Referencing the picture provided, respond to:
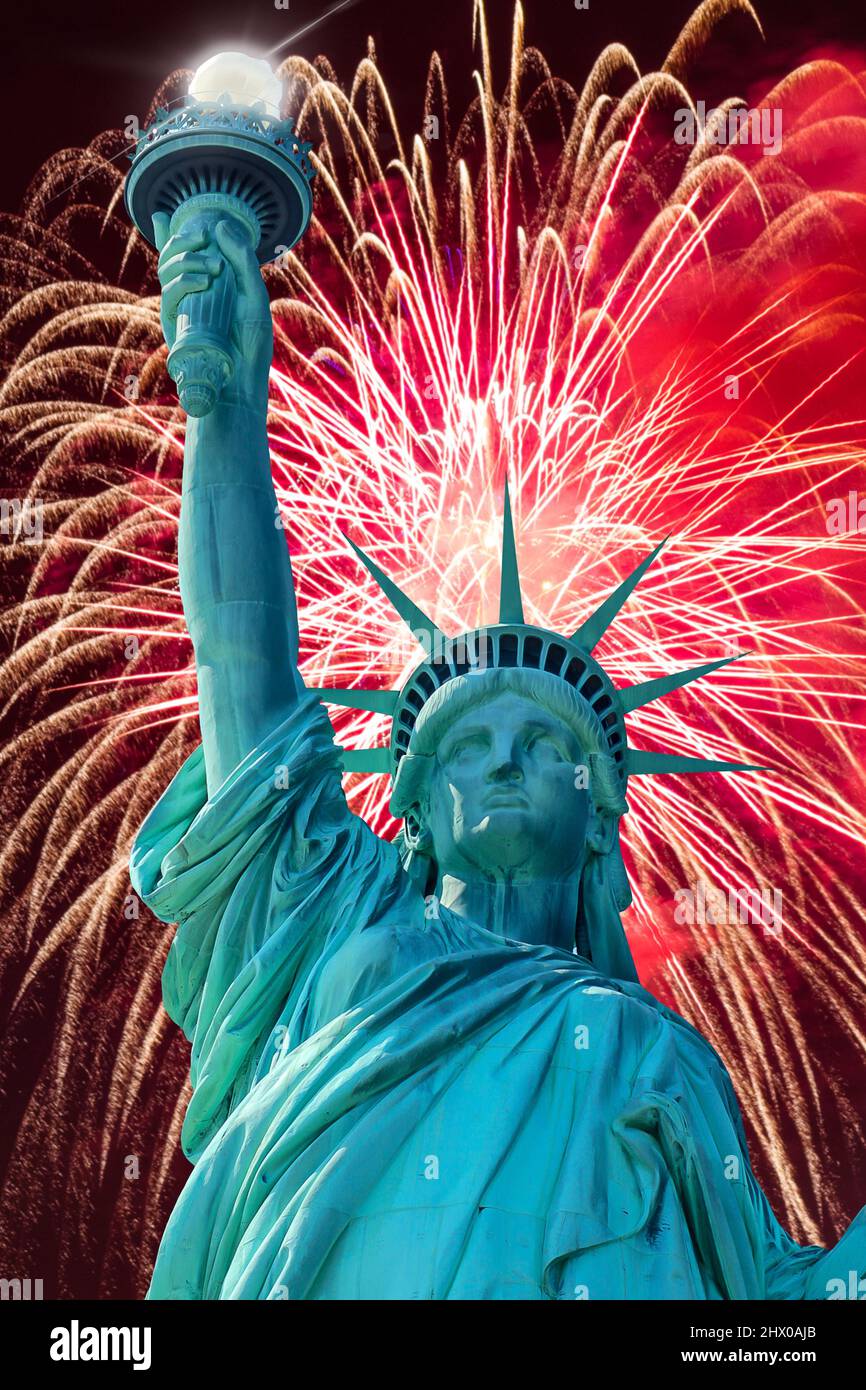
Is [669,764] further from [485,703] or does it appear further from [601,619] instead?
[485,703]

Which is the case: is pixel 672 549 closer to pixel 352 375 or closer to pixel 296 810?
pixel 352 375

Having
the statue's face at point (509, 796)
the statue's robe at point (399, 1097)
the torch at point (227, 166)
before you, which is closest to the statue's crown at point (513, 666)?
the statue's face at point (509, 796)

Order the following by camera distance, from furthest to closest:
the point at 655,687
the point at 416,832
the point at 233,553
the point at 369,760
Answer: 1. the point at 655,687
2. the point at 369,760
3. the point at 416,832
4. the point at 233,553

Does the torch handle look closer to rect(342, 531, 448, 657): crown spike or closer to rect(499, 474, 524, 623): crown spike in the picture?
rect(342, 531, 448, 657): crown spike

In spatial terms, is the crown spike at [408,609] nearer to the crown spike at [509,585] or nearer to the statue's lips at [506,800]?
the crown spike at [509,585]

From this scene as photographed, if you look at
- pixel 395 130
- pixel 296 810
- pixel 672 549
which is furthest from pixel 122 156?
pixel 296 810

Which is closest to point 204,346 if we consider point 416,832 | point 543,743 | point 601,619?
point 543,743
